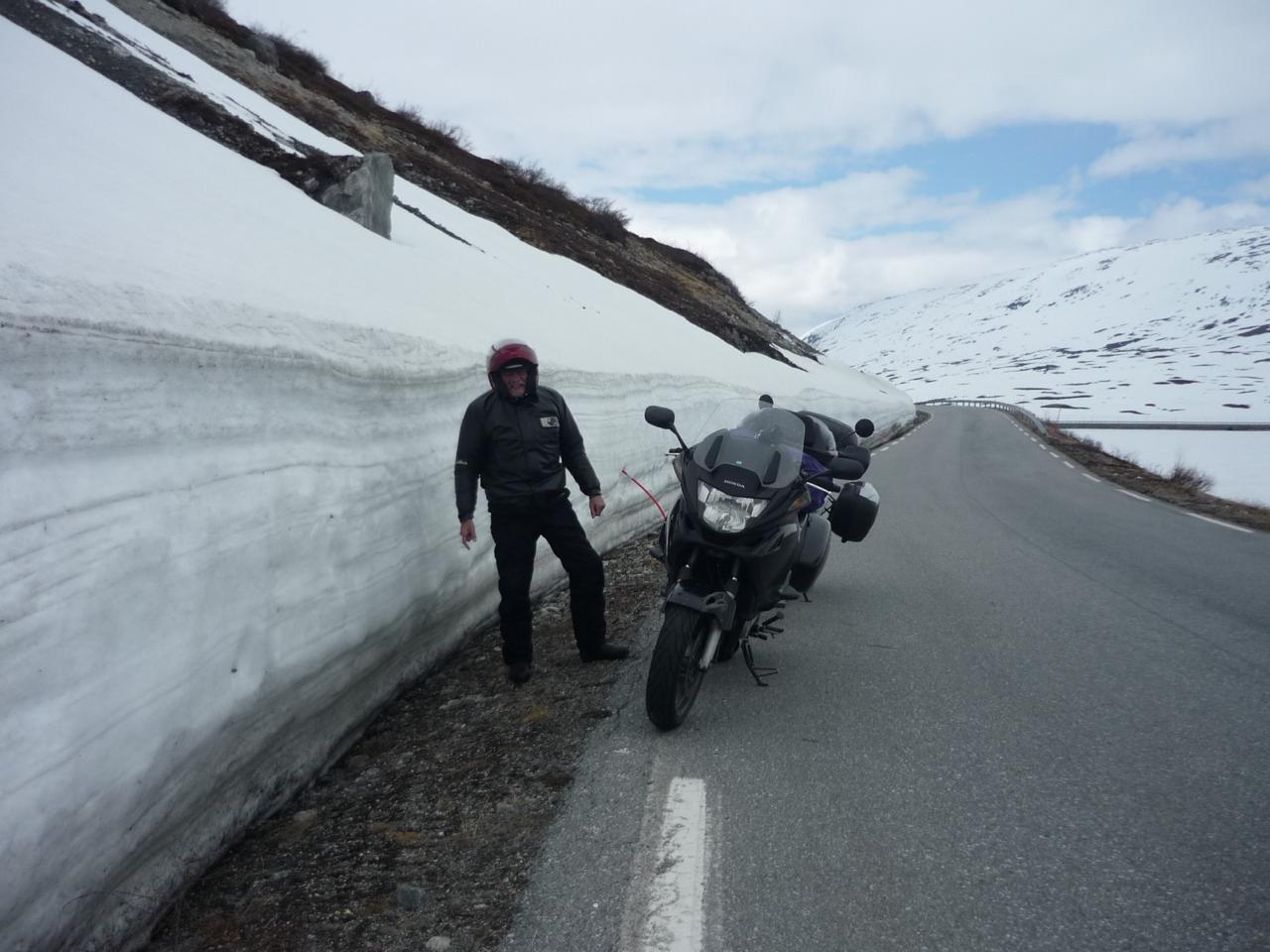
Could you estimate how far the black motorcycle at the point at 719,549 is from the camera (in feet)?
12.3

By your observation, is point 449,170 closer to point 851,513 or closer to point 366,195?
point 366,195

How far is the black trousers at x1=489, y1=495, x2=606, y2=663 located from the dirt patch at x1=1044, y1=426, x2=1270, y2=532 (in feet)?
31.6

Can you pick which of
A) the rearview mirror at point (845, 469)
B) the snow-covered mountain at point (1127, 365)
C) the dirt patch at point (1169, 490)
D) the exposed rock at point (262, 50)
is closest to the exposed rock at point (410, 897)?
the rearview mirror at point (845, 469)

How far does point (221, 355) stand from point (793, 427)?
3040mm

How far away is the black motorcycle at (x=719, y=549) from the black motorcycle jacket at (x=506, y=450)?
627 mm

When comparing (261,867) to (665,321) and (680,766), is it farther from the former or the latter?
(665,321)

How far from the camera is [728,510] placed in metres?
3.94

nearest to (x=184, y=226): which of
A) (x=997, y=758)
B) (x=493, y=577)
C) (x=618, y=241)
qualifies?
(x=493, y=577)

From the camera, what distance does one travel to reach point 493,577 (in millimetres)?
5430

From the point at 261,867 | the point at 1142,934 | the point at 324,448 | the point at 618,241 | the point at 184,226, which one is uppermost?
the point at 618,241

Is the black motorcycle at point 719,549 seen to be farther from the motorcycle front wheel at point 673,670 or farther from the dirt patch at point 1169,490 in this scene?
the dirt patch at point 1169,490

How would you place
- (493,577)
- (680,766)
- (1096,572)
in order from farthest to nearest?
1. (1096,572)
2. (493,577)
3. (680,766)

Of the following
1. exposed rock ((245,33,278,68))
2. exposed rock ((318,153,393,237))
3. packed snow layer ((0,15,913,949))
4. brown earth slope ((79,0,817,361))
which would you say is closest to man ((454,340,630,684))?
packed snow layer ((0,15,913,949))

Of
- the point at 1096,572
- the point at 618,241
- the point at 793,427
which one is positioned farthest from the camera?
the point at 618,241
